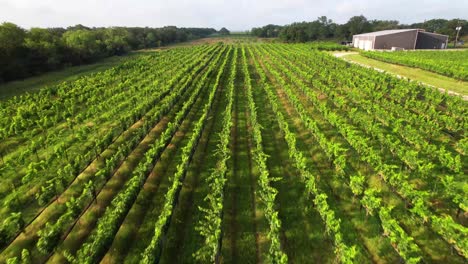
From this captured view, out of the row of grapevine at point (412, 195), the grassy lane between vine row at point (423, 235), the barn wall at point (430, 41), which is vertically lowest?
the grassy lane between vine row at point (423, 235)

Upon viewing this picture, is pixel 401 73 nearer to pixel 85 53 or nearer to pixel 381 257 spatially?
pixel 381 257

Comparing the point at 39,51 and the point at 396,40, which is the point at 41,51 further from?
the point at 396,40

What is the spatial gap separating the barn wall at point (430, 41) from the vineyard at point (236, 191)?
2902 inches

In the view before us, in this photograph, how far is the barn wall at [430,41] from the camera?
8588 centimetres

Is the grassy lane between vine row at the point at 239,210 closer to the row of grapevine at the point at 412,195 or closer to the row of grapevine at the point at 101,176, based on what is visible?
the row of grapevine at the point at 101,176

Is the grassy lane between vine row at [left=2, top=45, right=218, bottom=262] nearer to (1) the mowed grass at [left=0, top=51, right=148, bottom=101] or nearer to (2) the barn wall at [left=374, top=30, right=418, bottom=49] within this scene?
(1) the mowed grass at [left=0, top=51, right=148, bottom=101]

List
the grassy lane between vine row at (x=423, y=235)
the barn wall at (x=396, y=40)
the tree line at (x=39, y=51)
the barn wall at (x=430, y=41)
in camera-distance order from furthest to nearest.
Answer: the barn wall at (x=430, y=41) → the barn wall at (x=396, y=40) → the tree line at (x=39, y=51) → the grassy lane between vine row at (x=423, y=235)

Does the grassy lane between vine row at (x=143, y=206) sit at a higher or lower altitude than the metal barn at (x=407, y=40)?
lower

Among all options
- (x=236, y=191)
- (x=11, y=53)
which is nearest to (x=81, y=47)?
(x=11, y=53)

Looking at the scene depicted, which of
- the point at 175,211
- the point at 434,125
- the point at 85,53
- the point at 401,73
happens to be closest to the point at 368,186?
the point at 434,125

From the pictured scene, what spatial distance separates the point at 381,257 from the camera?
1153 centimetres

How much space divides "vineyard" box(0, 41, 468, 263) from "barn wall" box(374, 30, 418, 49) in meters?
65.8

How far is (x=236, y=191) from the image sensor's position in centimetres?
1592

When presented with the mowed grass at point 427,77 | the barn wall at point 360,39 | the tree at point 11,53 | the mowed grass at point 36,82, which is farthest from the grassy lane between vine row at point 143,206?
the barn wall at point 360,39
